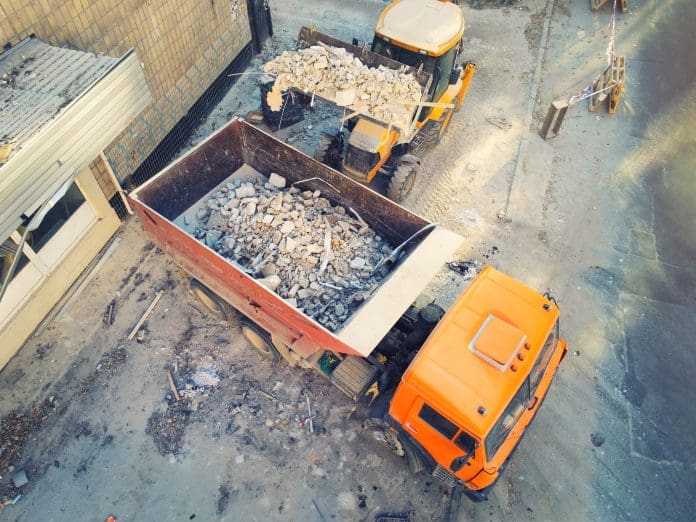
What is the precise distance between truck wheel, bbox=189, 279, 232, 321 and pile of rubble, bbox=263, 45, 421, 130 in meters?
3.80

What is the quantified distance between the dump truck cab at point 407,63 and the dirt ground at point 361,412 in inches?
34.6

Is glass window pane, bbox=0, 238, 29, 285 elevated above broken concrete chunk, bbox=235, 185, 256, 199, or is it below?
above

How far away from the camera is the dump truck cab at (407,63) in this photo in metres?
8.03

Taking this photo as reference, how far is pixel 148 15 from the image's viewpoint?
294 inches

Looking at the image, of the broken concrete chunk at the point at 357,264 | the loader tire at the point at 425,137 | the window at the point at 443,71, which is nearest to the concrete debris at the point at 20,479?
the broken concrete chunk at the point at 357,264

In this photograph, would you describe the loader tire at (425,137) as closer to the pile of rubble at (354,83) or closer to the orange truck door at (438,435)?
the pile of rubble at (354,83)

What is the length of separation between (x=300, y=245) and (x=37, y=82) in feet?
11.9

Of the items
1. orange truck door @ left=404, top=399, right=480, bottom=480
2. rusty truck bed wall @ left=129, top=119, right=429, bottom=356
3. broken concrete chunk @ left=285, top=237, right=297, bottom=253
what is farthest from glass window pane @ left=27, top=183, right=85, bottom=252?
orange truck door @ left=404, top=399, right=480, bottom=480

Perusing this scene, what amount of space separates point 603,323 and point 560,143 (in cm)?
461

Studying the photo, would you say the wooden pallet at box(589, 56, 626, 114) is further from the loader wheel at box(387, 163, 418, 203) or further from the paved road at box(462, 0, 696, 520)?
the loader wheel at box(387, 163, 418, 203)

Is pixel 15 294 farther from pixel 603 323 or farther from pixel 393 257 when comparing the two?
pixel 603 323

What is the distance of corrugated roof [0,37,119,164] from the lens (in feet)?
15.8

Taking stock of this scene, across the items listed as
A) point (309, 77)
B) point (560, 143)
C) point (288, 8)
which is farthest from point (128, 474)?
point (288, 8)

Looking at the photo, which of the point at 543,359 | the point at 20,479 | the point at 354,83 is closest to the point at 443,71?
the point at 354,83
